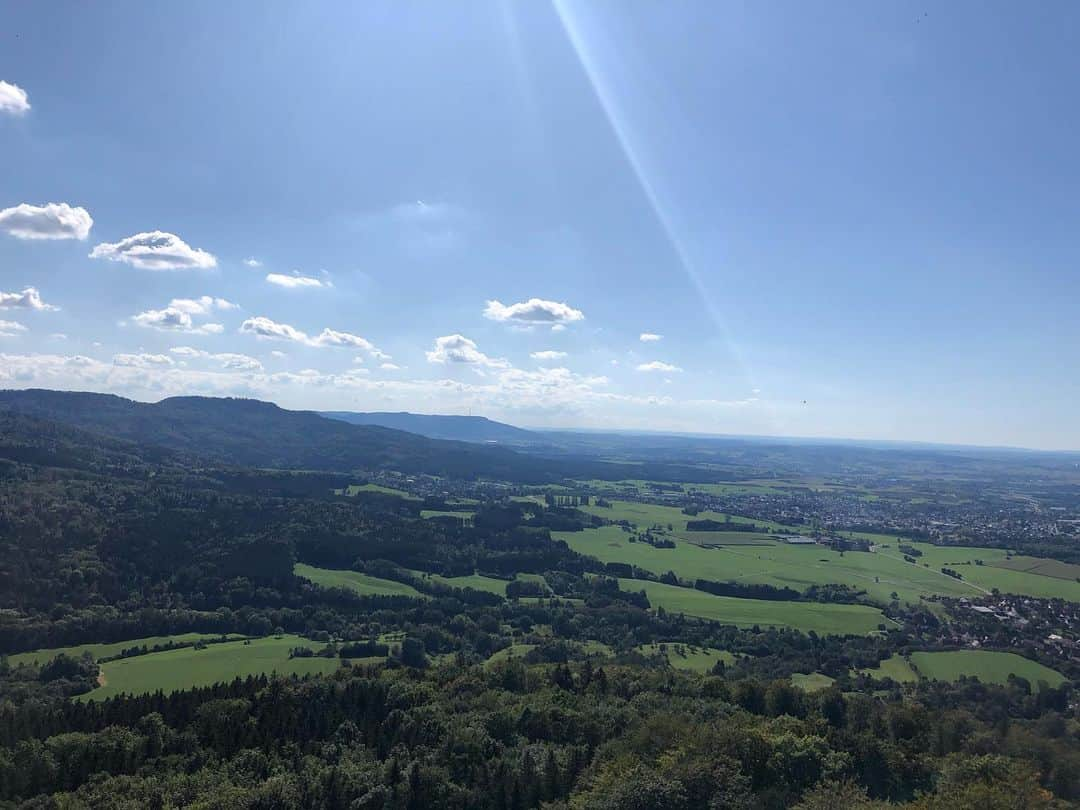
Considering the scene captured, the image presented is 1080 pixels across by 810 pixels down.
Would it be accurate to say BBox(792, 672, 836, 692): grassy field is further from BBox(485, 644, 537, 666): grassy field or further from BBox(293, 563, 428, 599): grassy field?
BBox(293, 563, 428, 599): grassy field

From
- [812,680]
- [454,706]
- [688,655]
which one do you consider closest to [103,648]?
[454,706]

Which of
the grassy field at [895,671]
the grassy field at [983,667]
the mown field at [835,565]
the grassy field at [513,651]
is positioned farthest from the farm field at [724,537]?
the grassy field at [513,651]

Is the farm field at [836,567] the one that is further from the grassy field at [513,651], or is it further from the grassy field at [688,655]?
the grassy field at [513,651]

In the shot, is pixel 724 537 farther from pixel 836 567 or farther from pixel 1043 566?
pixel 1043 566

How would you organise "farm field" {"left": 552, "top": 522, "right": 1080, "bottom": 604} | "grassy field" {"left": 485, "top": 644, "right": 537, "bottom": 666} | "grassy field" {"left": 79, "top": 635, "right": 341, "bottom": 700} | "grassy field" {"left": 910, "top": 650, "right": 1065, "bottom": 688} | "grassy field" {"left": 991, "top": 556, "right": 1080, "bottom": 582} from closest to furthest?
1. "grassy field" {"left": 79, "top": 635, "right": 341, "bottom": 700}
2. "grassy field" {"left": 910, "top": 650, "right": 1065, "bottom": 688}
3. "grassy field" {"left": 485, "top": 644, "right": 537, "bottom": 666}
4. "farm field" {"left": 552, "top": 522, "right": 1080, "bottom": 604}
5. "grassy field" {"left": 991, "top": 556, "right": 1080, "bottom": 582}

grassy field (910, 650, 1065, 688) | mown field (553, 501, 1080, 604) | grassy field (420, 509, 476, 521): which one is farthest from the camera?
grassy field (420, 509, 476, 521)

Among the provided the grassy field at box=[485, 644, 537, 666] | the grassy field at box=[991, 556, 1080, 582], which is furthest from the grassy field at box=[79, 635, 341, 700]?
the grassy field at box=[991, 556, 1080, 582]

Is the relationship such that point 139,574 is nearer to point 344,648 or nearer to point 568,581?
point 344,648
